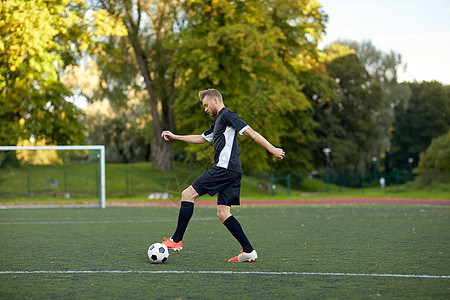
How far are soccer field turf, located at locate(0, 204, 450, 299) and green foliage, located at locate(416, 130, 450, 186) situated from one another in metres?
27.5

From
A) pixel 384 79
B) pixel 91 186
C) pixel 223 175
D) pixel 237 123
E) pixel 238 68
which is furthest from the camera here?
pixel 384 79

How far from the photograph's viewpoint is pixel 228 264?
7.22 m

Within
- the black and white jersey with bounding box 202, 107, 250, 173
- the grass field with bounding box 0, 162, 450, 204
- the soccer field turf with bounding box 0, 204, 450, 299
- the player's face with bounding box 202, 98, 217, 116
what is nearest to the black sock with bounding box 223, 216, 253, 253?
the soccer field turf with bounding box 0, 204, 450, 299

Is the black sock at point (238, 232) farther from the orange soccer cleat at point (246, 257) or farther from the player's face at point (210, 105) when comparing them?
the player's face at point (210, 105)

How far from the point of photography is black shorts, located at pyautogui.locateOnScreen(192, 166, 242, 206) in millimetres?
7230

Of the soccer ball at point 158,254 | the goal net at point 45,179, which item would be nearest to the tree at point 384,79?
the goal net at point 45,179

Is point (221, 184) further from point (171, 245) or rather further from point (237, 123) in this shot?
point (171, 245)

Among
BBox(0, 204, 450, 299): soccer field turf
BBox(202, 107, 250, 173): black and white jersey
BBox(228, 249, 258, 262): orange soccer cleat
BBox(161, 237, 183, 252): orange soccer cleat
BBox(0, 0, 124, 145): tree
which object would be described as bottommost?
BBox(0, 204, 450, 299): soccer field turf

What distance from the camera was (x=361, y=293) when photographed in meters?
5.39

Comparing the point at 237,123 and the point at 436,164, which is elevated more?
the point at 436,164

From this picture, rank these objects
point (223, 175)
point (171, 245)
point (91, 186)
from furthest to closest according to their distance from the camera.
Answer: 1. point (91, 186)
2. point (171, 245)
3. point (223, 175)

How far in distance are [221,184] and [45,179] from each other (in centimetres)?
2639

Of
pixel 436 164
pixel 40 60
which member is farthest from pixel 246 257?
pixel 436 164

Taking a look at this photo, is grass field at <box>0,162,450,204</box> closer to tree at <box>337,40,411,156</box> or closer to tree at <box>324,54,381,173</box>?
tree at <box>324,54,381,173</box>
